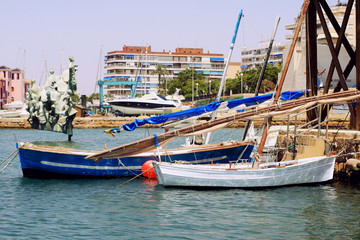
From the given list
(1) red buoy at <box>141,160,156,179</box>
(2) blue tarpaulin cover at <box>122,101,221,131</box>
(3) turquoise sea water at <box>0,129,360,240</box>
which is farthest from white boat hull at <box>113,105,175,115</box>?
(3) turquoise sea water at <box>0,129,360,240</box>

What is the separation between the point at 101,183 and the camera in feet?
72.0

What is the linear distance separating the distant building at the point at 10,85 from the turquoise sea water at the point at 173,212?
92.0 meters

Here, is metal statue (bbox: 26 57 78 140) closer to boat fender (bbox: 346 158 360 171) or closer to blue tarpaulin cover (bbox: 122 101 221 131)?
blue tarpaulin cover (bbox: 122 101 221 131)

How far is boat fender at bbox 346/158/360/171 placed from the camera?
64.3 feet

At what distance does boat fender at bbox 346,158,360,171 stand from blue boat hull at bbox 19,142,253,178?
448cm

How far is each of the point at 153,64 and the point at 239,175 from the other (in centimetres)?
14326

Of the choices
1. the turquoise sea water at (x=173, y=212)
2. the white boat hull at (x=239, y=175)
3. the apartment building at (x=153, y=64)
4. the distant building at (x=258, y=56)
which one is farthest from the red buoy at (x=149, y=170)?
the apartment building at (x=153, y=64)

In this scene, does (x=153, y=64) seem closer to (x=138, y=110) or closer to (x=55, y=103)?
(x=138, y=110)

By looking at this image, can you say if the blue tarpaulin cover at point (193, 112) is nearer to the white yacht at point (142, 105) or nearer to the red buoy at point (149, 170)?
the red buoy at point (149, 170)

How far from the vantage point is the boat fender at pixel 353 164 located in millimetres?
19609

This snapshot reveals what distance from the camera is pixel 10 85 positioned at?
11619 cm

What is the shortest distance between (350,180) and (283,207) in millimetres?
5130

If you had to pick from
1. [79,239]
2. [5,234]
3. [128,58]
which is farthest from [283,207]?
[128,58]

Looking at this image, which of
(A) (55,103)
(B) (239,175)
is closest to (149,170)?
(B) (239,175)
